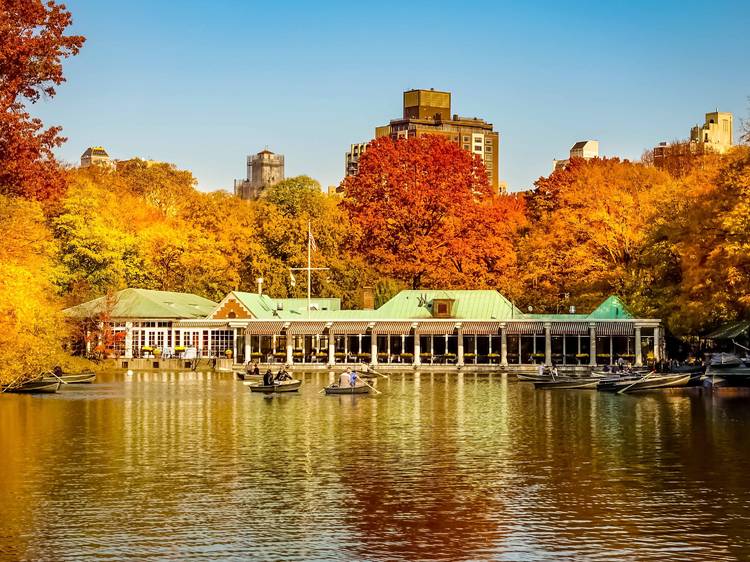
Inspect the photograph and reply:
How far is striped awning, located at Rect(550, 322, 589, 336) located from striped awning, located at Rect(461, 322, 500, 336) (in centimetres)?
430

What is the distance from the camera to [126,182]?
123875 mm

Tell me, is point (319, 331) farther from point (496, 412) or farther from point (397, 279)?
point (496, 412)

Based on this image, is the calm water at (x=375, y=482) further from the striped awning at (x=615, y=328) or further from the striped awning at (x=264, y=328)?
the striped awning at (x=264, y=328)

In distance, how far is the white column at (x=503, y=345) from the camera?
80.8 meters

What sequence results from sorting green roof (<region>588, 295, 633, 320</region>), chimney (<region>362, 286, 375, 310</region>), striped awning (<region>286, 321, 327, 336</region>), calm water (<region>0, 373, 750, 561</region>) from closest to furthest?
calm water (<region>0, 373, 750, 561</region>)
green roof (<region>588, 295, 633, 320</region>)
striped awning (<region>286, 321, 327, 336</region>)
chimney (<region>362, 286, 375, 310</region>)

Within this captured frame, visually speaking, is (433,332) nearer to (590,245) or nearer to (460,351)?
(460,351)

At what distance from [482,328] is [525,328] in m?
3.08

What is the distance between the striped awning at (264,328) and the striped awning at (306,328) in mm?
825

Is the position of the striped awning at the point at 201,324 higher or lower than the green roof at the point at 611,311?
lower

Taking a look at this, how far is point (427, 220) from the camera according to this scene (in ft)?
303

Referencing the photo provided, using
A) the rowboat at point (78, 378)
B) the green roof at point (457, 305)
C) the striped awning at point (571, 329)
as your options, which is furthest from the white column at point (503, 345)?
the rowboat at point (78, 378)

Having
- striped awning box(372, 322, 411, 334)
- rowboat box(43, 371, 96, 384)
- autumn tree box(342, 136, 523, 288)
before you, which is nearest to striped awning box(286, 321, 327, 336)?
striped awning box(372, 322, 411, 334)

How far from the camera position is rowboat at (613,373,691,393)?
196ft

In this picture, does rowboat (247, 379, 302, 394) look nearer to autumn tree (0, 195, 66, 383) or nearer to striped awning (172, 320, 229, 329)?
autumn tree (0, 195, 66, 383)
